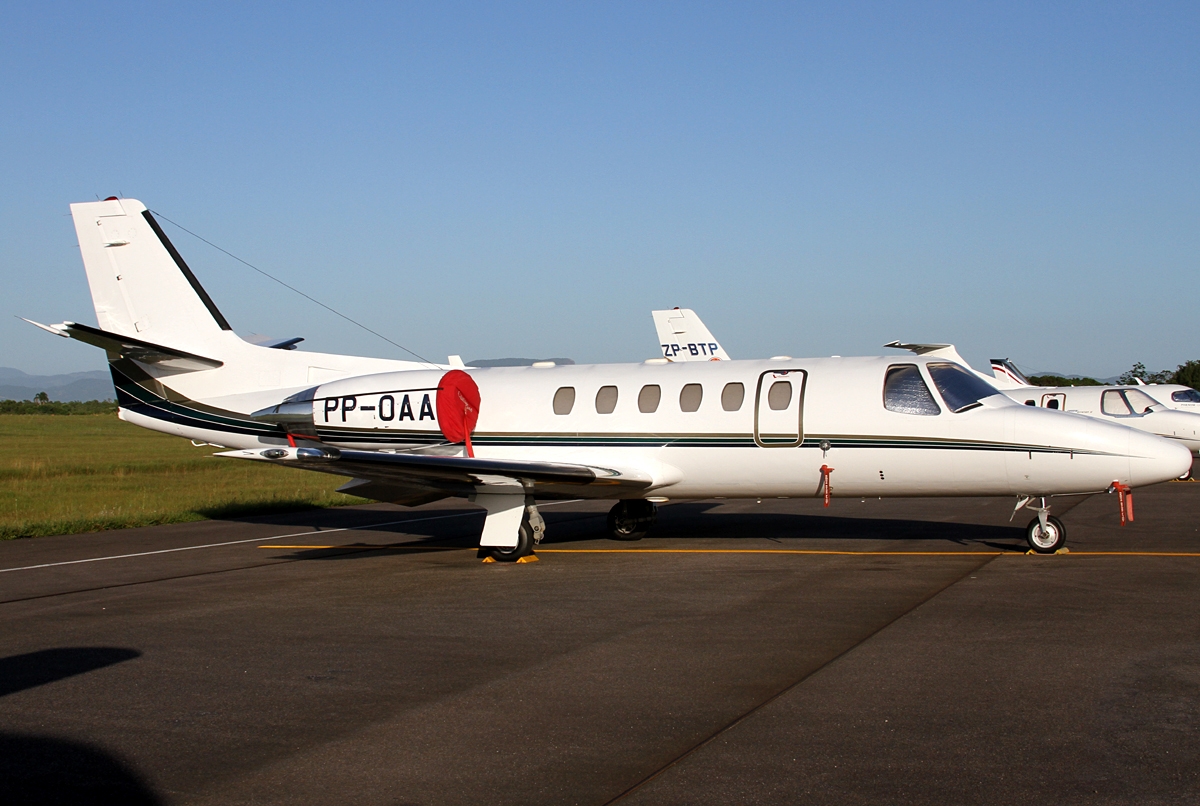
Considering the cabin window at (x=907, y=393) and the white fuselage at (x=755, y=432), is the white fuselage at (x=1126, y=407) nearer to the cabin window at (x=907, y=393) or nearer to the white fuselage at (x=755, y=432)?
the cabin window at (x=907, y=393)

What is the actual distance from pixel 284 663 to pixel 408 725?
2.18 metres

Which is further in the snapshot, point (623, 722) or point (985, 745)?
point (623, 722)

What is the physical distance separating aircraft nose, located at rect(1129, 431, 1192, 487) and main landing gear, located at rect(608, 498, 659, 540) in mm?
6794

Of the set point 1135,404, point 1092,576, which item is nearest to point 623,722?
point 1092,576

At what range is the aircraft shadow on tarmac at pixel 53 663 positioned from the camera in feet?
25.0

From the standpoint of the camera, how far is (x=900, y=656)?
7.78m

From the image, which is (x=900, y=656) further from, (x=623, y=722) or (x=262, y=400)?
(x=262, y=400)

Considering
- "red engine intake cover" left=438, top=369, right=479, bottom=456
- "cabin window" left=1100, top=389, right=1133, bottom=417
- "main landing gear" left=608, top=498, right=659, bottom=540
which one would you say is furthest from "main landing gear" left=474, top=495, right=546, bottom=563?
"cabin window" left=1100, top=389, right=1133, bottom=417

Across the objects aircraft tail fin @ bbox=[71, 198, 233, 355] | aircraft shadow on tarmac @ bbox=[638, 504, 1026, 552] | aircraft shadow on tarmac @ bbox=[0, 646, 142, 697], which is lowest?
aircraft shadow on tarmac @ bbox=[0, 646, 142, 697]

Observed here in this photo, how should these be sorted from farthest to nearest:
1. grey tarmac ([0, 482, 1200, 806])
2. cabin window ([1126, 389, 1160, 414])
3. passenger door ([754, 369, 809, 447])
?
cabin window ([1126, 389, 1160, 414]) < passenger door ([754, 369, 809, 447]) < grey tarmac ([0, 482, 1200, 806])

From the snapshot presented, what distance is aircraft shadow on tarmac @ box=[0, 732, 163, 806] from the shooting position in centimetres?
517

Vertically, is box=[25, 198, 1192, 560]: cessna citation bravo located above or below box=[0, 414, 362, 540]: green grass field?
above

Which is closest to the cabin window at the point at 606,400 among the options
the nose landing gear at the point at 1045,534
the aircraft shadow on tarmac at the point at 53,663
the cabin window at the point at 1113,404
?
the nose landing gear at the point at 1045,534

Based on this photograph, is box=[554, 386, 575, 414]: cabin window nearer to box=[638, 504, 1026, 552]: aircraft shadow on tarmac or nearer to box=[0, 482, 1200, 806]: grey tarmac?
box=[0, 482, 1200, 806]: grey tarmac
